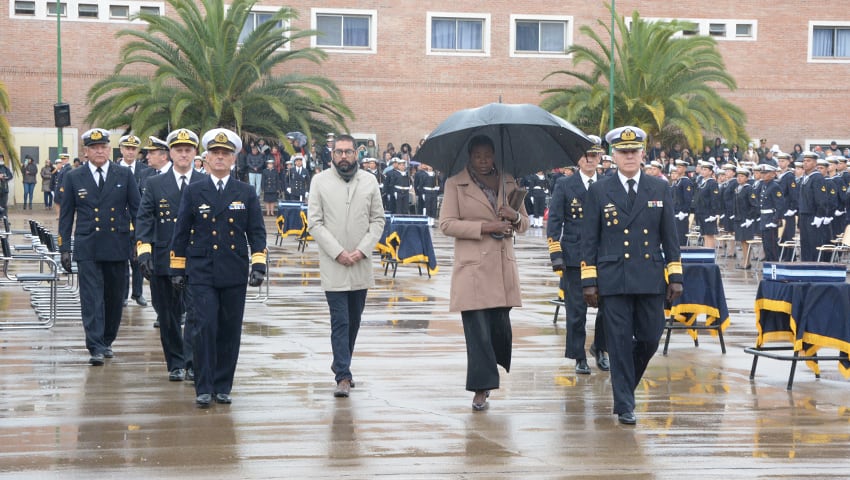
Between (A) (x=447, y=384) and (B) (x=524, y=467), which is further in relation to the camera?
(A) (x=447, y=384)

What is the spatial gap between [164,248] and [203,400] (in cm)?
204

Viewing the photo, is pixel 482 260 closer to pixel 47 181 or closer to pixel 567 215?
pixel 567 215

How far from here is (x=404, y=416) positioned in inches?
364

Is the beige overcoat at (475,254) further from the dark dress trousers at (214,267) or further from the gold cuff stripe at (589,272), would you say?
Result: the dark dress trousers at (214,267)

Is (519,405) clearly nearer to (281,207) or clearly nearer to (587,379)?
(587,379)

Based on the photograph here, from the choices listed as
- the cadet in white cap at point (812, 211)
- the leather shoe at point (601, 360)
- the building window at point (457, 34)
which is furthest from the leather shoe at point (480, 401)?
the building window at point (457, 34)

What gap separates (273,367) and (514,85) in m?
39.9

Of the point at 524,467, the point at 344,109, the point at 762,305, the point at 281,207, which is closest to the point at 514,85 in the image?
the point at 344,109

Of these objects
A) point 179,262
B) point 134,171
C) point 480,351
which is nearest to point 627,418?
point 480,351

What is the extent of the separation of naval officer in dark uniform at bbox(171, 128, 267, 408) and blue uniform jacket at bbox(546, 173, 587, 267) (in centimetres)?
300

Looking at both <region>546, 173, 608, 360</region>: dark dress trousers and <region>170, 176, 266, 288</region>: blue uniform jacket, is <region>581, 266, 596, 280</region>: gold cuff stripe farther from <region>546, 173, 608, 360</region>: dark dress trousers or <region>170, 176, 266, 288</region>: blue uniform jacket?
<region>170, 176, 266, 288</region>: blue uniform jacket

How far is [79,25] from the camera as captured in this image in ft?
154

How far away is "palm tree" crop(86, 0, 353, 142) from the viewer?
41.2 m

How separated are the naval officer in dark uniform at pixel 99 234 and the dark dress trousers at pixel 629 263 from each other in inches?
189
